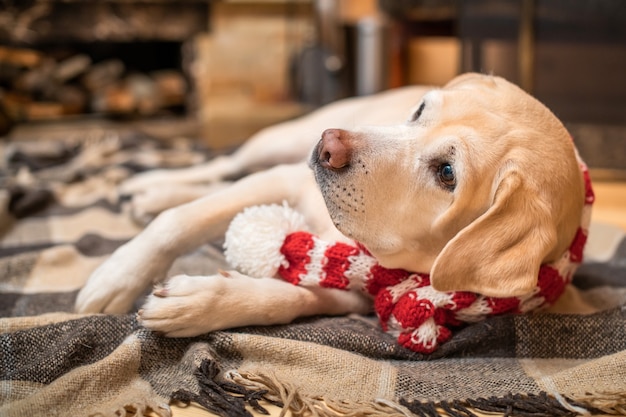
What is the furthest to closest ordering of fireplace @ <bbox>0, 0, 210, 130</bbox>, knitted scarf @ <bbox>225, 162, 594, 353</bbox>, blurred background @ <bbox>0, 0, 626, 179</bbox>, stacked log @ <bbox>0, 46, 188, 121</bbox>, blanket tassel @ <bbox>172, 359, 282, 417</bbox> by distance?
stacked log @ <bbox>0, 46, 188, 121</bbox> → fireplace @ <bbox>0, 0, 210, 130</bbox> → blurred background @ <bbox>0, 0, 626, 179</bbox> → knitted scarf @ <bbox>225, 162, 594, 353</bbox> → blanket tassel @ <bbox>172, 359, 282, 417</bbox>

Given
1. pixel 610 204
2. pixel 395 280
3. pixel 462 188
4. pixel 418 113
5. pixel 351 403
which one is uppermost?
pixel 418 113

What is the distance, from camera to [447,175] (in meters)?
1.38

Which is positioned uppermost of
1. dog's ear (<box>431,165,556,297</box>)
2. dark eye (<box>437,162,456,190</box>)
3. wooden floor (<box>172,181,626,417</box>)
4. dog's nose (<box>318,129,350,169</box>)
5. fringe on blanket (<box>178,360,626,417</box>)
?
dog's nose (<box>318,129,350,169</box>)

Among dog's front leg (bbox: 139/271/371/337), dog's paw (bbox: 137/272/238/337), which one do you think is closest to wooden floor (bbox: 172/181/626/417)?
dog's front leg (bbox: 139/271/371/337)

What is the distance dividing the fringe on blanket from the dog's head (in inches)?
8.3

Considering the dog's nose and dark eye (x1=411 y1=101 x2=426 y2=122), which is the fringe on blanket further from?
dark eye (x1=411 y1=101 x2=426 y2=122)

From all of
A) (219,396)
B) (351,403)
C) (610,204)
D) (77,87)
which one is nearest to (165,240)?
(219,396)

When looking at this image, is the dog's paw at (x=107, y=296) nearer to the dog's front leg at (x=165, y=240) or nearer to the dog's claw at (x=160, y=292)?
the dog's front leg at (x=165, y=240)

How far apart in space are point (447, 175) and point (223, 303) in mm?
523

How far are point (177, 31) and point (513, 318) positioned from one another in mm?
3379

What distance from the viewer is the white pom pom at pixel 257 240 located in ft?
5.11

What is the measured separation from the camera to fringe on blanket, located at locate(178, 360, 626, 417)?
1.24 metres

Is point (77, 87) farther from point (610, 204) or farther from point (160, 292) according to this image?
point (160, 292)

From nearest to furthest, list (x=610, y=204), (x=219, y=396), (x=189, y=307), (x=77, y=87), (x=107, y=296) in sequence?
(x=219, y=396) → (x=189, y=307) → (x=107, y=296) → (x=610, y=204) → (x=77, y=87)
